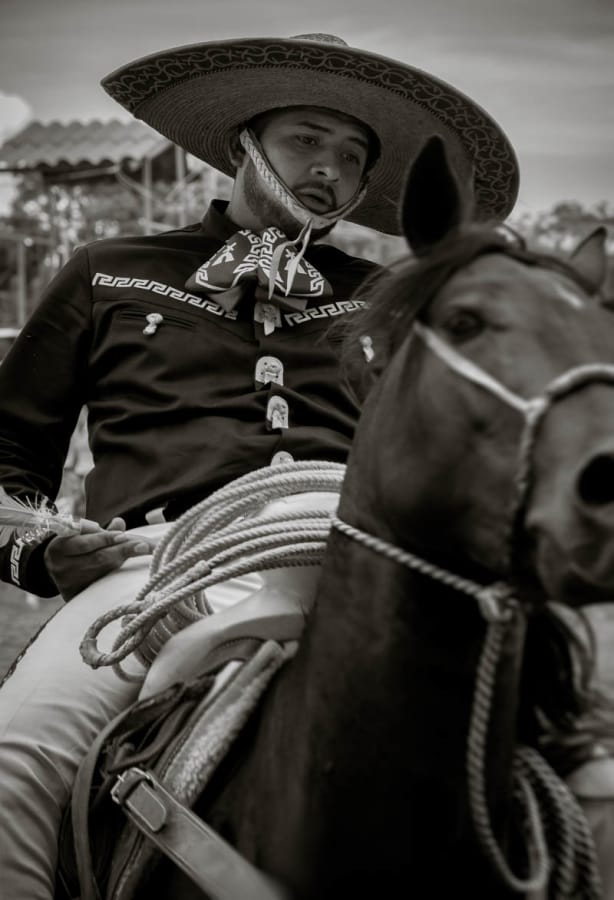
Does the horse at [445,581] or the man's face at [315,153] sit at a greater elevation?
the man's face at [315,153]

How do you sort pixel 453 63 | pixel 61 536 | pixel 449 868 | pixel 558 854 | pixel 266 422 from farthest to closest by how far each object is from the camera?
pixel 453 63, pixel 266 422, pixel 61 536, pixel 558 854, pixel 449 868

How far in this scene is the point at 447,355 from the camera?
154cm

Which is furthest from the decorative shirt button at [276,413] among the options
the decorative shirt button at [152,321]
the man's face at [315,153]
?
the man's face at [315,153]

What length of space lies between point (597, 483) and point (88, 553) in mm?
1567

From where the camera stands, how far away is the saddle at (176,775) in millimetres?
1824

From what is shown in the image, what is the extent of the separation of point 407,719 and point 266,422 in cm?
131

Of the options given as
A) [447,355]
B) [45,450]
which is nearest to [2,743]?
[45,450]

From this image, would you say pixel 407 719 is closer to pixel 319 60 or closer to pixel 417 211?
pixel 417 211

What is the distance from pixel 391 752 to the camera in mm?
1654

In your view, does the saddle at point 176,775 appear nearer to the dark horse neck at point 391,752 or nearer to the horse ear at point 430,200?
the dark horse neck at point 391,752

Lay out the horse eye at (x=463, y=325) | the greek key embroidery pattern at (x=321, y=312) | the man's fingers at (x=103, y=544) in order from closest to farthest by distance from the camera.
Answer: the horse eye at (x=463, y=325) < the man's fingers at (x=103, y=544) < the greek key embroidery pattern at (x=321, y=312)

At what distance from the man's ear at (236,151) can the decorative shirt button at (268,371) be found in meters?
0.83

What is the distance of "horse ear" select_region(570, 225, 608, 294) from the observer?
1.83 m

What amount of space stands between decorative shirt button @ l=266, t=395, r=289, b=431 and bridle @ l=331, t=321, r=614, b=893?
1023mm
